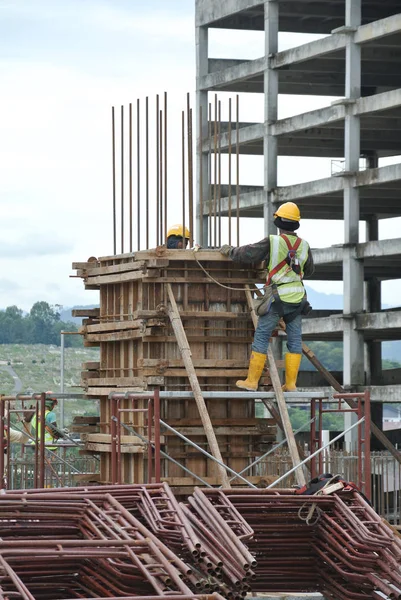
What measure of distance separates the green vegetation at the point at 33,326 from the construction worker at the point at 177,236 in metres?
133

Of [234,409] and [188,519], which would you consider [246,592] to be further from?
[234,409]

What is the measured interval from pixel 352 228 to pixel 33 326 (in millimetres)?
115611

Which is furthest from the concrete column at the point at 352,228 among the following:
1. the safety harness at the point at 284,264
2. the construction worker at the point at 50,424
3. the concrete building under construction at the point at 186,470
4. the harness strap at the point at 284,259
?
the harness strap at the point at 284,259

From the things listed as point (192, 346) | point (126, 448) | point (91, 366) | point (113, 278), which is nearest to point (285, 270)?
point (192, 346)

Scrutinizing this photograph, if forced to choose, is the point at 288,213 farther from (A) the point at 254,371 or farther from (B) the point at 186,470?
(B) the point at 186,470

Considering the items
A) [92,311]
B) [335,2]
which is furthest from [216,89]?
[92,311]

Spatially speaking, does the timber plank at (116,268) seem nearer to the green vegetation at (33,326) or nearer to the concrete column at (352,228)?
the concrete column at (352,228)

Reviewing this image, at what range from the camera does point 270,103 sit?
50.5 m

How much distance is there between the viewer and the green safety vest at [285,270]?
760 inches

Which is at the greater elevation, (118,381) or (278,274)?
(278,274)

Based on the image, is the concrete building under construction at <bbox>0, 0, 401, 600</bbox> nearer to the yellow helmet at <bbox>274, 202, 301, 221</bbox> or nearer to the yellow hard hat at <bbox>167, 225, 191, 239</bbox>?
the yellow hard hat at <bbox>167, 225, 191, 239</bbox>

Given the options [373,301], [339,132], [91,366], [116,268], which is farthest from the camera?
[373,301]

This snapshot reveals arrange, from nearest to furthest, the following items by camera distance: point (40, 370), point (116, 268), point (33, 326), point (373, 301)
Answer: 1. point (116, 268)
2. point (373, 301)
3. point (40, 370)
4. point (33, 326)

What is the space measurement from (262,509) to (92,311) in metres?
6.94
